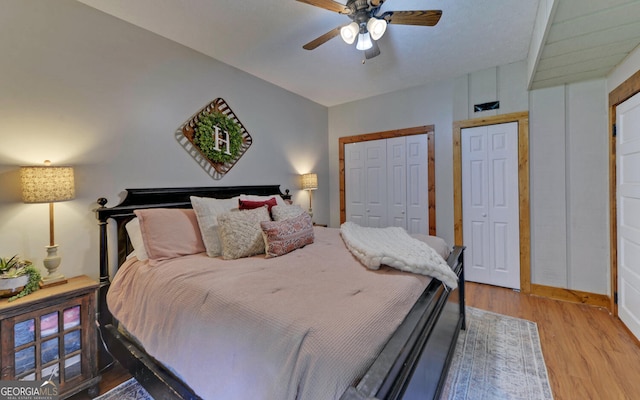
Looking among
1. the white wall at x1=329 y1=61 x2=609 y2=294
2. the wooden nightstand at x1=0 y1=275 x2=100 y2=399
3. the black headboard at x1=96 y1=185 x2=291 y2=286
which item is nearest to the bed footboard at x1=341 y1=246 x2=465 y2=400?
the wooden nightstand at x1=0 y1=275 x2=100 y2=399

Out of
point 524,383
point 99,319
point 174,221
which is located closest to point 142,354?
point 99,319

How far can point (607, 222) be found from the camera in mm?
2705

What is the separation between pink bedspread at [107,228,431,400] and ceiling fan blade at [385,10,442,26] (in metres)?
1.62

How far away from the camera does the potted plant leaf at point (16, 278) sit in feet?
4.86

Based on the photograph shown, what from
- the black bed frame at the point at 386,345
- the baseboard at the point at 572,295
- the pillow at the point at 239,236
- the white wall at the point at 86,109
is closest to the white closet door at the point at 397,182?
the baseboard at the point at 572,295

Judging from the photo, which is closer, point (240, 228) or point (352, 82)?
point (240, 228)

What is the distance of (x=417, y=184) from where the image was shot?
3.84 meters

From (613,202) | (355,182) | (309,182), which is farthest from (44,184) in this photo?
(613,202)

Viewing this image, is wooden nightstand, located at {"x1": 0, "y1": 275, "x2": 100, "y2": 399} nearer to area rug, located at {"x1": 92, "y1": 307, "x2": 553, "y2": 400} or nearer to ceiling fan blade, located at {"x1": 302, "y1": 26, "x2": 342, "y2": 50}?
area rug, located at {"x1": 92, "y1": 307, "x2": 553, "y2": 400}

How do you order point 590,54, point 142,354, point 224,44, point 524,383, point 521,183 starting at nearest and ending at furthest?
point 142,354 → point 524,383 → point 590,54 → point 224,44 → point 521,183

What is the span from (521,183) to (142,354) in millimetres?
3847

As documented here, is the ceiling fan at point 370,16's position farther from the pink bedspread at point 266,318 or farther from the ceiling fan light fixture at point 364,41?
the pink bedspread at point 266,318

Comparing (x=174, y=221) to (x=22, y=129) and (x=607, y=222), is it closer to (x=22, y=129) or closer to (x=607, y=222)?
(x=22, y=129)

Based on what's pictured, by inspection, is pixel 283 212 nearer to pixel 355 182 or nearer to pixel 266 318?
pixel 266 318
